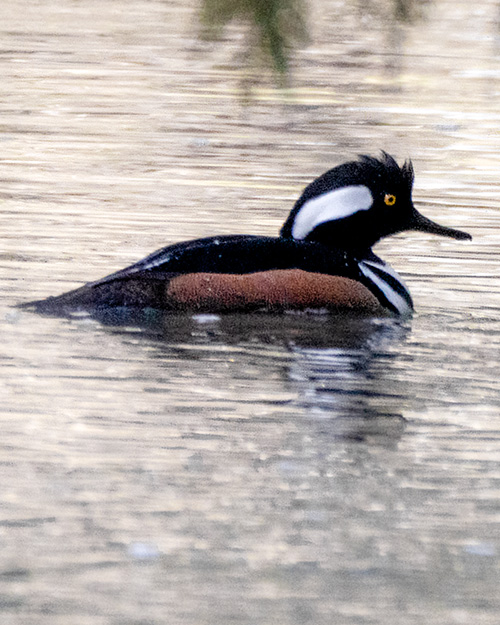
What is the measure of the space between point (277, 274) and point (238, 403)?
120 cm

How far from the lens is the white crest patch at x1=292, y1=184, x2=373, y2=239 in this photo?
6930mm

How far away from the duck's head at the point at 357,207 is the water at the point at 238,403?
0.40 meters

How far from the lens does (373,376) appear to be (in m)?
6.05

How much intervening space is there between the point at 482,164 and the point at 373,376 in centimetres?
434

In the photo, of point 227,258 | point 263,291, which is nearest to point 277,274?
point 263,291

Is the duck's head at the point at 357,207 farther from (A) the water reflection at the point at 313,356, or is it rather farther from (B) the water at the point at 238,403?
(A) the water reflection at the point at 313,356

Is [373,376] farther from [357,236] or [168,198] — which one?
[168,198]

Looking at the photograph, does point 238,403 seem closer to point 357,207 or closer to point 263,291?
point 263,291

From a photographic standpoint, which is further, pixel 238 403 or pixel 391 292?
pixel 391 292

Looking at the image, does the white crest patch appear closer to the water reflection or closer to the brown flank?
the brown flank

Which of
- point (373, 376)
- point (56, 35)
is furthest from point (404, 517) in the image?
point (56, 35)

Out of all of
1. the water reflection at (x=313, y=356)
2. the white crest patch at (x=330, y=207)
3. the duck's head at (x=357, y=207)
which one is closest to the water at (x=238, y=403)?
the water reflection at (x=313, y=356)

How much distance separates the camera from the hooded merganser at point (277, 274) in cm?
665

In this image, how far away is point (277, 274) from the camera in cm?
666
